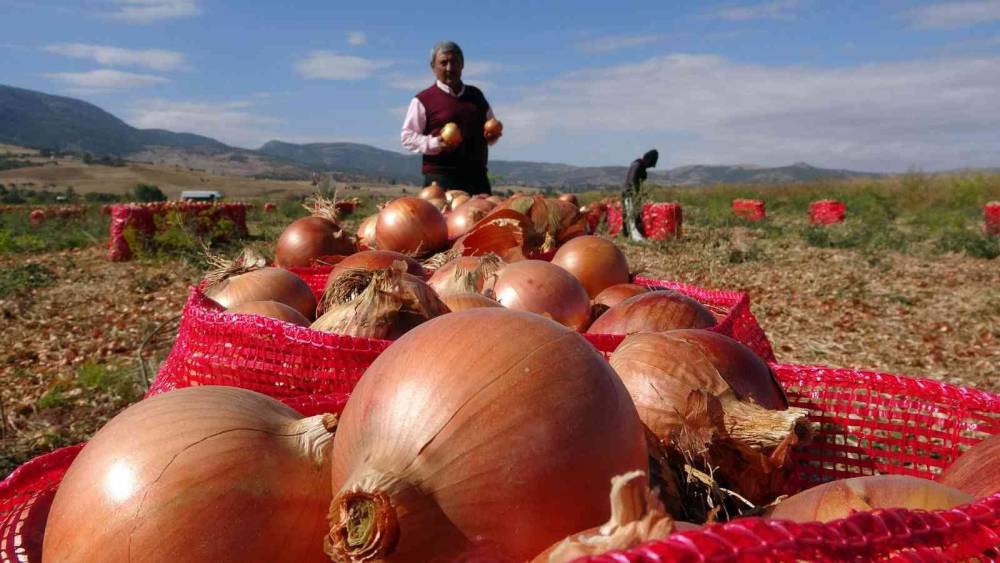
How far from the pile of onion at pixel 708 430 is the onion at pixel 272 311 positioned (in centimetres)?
105

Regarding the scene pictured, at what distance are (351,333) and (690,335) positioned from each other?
0.75 m

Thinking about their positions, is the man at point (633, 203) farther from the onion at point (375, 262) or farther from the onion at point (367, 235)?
the onion at point (375, 262)

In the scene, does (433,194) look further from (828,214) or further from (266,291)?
(828,214)

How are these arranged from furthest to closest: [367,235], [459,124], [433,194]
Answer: [459,124] < [433,194] < [367,235]

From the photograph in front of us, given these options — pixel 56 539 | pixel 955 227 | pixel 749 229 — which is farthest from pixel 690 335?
pixel 955 227

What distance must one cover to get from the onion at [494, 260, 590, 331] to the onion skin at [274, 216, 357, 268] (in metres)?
1.25

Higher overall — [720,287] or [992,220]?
[992,220]

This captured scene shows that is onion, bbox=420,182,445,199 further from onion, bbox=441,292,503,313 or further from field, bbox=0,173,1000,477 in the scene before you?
onion, bbox=441,292,503,313

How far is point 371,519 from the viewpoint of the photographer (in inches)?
28.7

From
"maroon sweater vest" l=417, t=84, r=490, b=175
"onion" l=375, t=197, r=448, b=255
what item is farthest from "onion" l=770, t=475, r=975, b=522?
"maroon sweater vest" l=417, t=84, r=490, b=175

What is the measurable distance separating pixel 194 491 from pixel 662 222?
1098cm

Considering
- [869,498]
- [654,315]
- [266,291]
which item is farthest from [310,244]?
[869,498]

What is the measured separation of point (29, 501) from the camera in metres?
1.09

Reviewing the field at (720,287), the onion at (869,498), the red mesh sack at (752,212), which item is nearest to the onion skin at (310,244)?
the field at (720,287)
